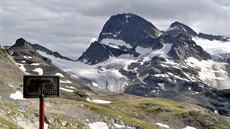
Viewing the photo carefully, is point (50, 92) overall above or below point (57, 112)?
above

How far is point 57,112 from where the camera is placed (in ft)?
646

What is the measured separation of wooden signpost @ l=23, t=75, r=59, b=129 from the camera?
20.3 m

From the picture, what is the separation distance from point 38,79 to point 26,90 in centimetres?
65

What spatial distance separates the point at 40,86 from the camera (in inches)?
810

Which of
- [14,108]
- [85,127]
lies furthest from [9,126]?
[85,127]

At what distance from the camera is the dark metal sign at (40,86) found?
20.4 metres

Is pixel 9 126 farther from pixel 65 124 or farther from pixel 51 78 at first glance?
pixel 51 78

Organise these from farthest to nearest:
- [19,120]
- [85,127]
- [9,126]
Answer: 1. [85,127]
2. [19,120]
3. [9,126]

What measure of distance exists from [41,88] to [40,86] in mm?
91

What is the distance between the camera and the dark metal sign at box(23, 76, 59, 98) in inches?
804

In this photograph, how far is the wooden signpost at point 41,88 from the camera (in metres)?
20.3

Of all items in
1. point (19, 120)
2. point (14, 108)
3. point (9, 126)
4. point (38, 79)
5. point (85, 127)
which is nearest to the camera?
point (38, 79)

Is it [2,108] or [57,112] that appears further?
[57,112]

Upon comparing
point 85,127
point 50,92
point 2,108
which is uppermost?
point 50,92
